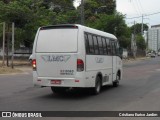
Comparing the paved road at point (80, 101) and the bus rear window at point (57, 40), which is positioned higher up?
the bus rear window at point (57, 40)

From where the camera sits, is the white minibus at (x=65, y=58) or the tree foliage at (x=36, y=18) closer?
the white minibus at (x=65, y=58)

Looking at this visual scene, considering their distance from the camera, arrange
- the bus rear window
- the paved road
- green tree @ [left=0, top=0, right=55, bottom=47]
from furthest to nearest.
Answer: green tree @ [left=0, top=0, right=55, bottom=47]
the bus rear window
the paved road

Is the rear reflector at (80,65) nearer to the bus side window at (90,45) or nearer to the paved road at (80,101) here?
the bus side window at (90,45)

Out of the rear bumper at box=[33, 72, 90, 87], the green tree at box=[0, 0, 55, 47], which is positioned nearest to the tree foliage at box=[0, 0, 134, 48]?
the green tree at box=[0, 0, 55, 47]

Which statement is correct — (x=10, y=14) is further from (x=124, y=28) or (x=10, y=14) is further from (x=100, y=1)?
(x=100, y=1)

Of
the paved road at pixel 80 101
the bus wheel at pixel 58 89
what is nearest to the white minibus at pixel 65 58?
the paved road at pixel 80 101

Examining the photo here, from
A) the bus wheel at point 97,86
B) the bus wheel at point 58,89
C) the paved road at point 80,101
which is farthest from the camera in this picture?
the bus wheel at point 58,89

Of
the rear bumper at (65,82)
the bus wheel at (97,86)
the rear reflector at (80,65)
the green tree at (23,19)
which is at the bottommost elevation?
the bus wheel at (97,86)

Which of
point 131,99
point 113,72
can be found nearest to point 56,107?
point 131,99

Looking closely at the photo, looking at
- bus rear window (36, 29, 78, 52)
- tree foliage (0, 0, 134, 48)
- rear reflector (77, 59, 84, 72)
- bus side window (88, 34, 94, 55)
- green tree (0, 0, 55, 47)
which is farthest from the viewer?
tree foliage (0, 0, 134, 48)

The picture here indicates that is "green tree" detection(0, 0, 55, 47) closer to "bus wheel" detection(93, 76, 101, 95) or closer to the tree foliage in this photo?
the tree foliage

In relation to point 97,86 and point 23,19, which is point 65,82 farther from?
point 23,19

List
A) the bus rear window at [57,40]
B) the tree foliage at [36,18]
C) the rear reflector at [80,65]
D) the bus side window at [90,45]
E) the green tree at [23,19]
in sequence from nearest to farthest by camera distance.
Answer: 1. the rear reflector at [80,65]
2. the bus rear window at [57,40]
3. the bus side window at [90,45]
4. the green tree at [23,19]
5. the tree foliage at [36,18]

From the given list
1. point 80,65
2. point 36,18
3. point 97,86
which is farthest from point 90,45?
point 36,18
